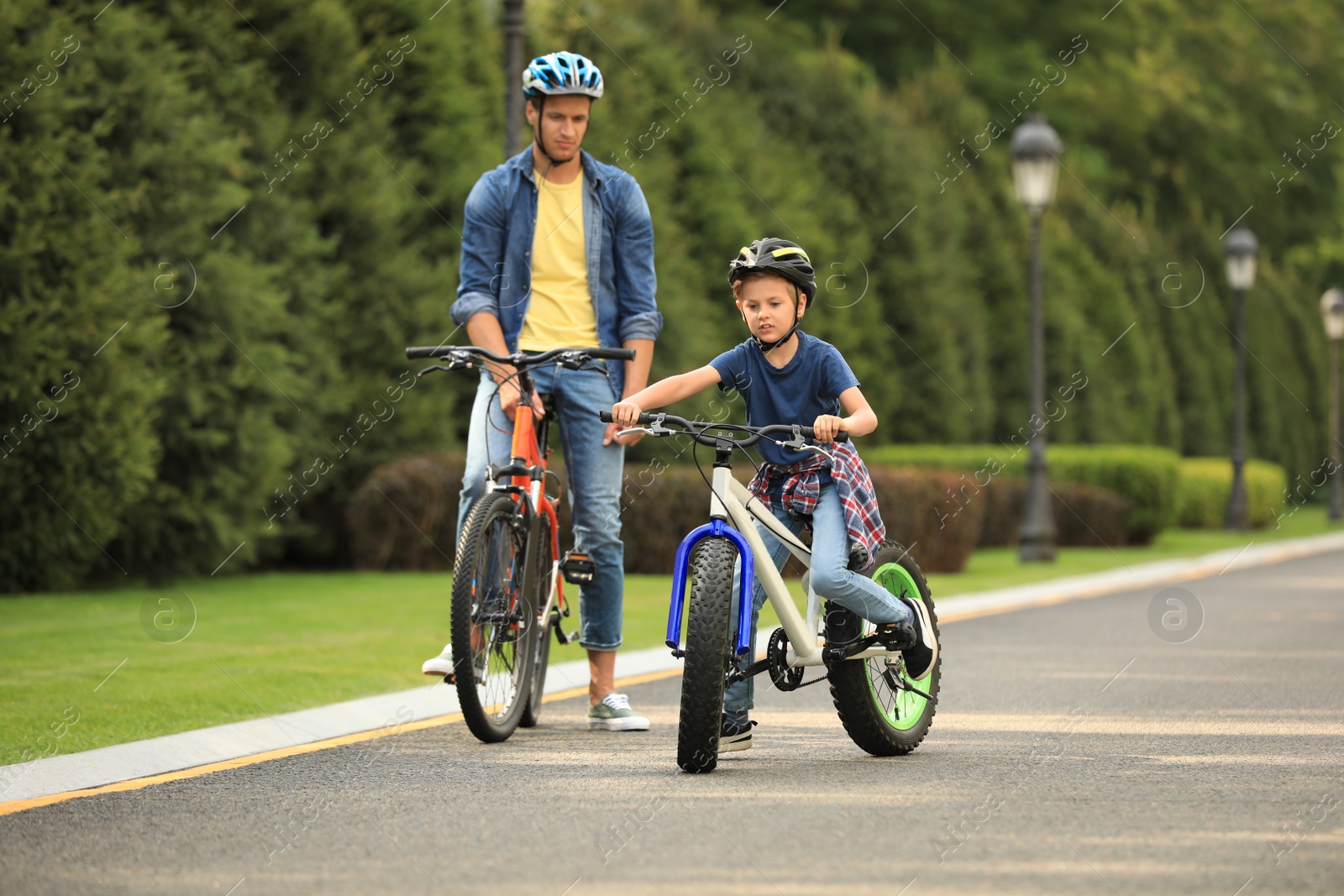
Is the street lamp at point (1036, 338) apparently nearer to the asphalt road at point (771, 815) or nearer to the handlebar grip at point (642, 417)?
the asphalt road at point (771, 815)

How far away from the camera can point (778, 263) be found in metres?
6.38

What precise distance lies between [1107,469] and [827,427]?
2002cm

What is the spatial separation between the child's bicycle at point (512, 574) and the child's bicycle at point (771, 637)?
0.75m

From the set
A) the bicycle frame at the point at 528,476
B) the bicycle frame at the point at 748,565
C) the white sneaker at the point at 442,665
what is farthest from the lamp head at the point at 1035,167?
the white sneaker at the point at 442,665

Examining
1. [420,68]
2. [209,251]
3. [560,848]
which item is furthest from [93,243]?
[560,848]

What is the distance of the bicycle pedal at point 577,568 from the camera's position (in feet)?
23.2

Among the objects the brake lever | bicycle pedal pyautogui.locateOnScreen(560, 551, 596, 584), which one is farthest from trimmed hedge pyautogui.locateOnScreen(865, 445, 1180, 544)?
the brake lever

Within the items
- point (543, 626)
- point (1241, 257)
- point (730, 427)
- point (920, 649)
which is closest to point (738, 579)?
point (730, 427)

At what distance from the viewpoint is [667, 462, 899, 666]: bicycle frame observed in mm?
6098

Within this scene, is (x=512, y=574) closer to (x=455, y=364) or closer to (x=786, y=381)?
(x=455, y=364)

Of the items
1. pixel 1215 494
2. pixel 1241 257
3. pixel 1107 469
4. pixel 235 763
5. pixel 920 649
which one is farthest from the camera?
pixel 1215 494

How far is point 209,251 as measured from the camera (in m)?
14.2

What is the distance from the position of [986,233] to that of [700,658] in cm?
2596

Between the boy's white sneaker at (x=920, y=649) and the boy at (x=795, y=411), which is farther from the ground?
the boy at (x=795, y=411)
